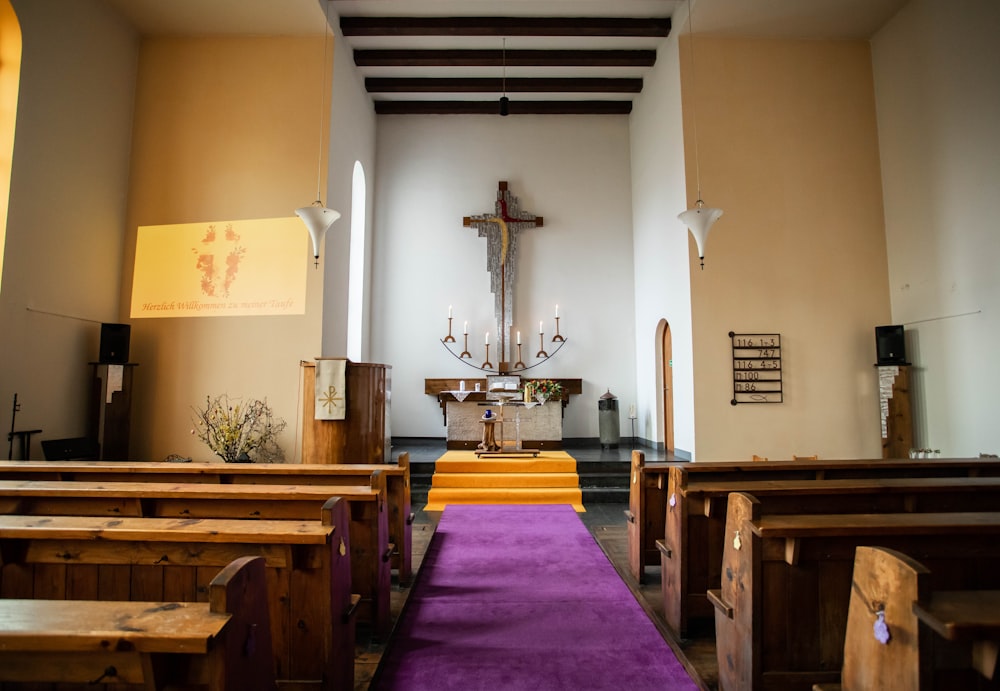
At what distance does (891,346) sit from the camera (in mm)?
5500

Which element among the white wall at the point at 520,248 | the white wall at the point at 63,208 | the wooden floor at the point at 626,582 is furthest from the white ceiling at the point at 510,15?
the wooden floor at the point at 626,582

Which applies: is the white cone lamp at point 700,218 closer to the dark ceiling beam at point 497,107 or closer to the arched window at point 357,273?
the dark ceiling beam at point 497,107

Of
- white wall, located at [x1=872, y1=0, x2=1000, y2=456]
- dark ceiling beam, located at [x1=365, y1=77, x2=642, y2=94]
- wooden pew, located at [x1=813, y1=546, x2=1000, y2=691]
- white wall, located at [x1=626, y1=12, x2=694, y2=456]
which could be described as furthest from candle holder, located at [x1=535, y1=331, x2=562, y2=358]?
wooden pew, located at [x1=813, y1=546, x2=1000, y2=691]

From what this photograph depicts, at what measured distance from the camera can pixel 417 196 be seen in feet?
26.5

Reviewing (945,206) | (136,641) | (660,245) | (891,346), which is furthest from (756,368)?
(136,641)

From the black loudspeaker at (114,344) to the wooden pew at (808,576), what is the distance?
5.87 meters

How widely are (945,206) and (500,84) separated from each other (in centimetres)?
558

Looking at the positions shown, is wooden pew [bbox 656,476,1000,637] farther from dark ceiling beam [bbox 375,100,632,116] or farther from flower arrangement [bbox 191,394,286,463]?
dark ceiling beam [bbox 375,100,632,116]

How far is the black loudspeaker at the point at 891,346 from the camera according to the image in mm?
5441

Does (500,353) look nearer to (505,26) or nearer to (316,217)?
(316,217)

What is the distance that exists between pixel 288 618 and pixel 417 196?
23.6 ft

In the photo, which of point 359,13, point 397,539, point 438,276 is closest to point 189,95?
point 359,13

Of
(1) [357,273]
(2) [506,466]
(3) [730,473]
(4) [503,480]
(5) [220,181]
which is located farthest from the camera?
(1) [357,273]

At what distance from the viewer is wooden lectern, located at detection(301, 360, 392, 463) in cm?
473
